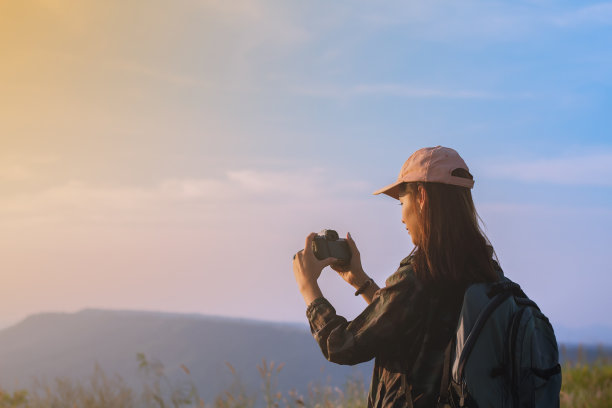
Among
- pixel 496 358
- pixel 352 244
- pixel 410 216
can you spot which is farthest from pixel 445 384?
pixel 352 244

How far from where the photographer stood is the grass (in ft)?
22.2

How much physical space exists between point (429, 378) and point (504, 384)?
31 centimetres

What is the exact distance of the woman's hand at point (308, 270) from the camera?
3.32 meters

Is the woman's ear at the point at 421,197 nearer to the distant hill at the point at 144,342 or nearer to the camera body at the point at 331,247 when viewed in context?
the camera body at the point at 331,247

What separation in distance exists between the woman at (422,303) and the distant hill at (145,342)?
31788 mm

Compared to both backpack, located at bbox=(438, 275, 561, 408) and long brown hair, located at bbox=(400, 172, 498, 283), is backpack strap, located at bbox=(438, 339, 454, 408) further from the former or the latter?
long brown hair, located at bbox=(400, 172, 498, 283)

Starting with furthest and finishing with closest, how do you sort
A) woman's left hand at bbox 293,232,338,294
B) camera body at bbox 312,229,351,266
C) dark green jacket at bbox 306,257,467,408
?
camera body at bbox 312,229,351,266 < woman's left hand at bbox 293,232,338,294 < dark green jacket at bbox 306,257,467,408

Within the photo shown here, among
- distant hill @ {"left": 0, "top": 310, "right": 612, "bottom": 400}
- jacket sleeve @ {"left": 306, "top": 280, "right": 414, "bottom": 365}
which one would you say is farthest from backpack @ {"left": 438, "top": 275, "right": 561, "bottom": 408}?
distant hill @ {"left": 0, "top": 310, "right": 612, "bottom": 400}

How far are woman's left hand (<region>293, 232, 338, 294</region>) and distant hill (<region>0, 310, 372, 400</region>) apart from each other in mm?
31746

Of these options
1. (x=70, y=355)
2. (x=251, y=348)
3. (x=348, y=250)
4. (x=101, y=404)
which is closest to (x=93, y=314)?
(x=70, y=355)

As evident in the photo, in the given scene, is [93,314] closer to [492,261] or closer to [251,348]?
[251,348]

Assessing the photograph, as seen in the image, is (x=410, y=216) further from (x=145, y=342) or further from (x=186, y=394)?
(x=145, y=342)

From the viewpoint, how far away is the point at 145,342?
4175 cm

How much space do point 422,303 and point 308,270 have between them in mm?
630
